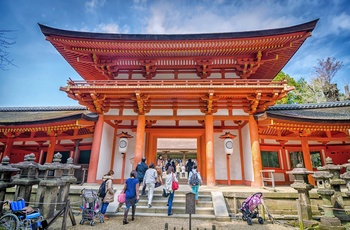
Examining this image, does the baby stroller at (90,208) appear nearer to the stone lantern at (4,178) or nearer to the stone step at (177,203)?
the stone step at (177,203)

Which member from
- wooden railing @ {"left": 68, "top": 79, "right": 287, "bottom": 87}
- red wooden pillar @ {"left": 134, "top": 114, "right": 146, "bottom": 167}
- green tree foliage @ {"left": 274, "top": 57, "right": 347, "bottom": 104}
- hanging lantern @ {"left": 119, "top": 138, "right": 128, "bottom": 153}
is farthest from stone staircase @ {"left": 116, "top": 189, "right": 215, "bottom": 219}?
green tree foliage @ {"left": 274, "top": 57, "right": 347, "bottom": 104}

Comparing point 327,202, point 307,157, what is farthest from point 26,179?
point 307,157

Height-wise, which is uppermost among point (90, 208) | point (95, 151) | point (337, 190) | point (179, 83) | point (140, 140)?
point (179, 83)

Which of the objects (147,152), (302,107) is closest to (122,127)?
(147,152)

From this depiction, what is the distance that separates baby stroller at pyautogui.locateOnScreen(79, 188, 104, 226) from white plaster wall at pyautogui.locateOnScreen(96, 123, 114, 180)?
164 inches

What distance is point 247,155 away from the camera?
10.8 m

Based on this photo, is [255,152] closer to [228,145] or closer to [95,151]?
[228,145]

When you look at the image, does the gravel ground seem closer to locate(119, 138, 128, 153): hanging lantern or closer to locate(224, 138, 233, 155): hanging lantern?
locate(224, 138, 233, 155): hanging lantern

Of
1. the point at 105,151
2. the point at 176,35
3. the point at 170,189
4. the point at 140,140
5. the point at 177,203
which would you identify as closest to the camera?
the point at 170,189

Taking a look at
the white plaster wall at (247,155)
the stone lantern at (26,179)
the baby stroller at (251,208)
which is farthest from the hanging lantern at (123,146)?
the white plaster wall at (247,155)

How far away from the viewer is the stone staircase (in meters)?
6.72

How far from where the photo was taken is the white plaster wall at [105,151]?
34.2 ft

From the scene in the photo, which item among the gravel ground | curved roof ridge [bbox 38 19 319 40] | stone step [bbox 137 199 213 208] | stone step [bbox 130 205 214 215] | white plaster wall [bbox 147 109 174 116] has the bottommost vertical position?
the gravel ground

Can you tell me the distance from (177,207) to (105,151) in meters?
6.07
